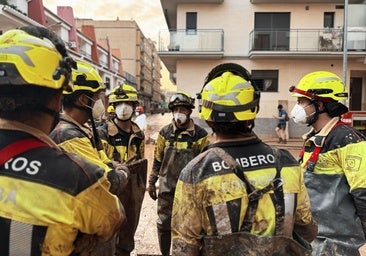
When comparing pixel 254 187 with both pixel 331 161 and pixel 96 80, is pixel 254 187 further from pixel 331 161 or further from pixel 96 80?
pixel 96 80

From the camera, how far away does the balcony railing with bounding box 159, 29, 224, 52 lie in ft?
65.7

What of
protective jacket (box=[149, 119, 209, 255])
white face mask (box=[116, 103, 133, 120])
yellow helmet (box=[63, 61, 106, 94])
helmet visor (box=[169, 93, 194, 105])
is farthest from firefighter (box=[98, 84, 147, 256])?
yellow helmet (box=[63, 61, 106, 94])

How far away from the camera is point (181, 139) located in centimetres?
469

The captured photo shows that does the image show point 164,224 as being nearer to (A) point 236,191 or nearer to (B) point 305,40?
(A) point 236,191

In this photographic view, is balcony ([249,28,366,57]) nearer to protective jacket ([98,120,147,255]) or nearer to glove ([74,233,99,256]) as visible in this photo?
protective jacket ([98,120,147,255])

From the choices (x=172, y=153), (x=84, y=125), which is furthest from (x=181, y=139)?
(x=84, y=125)

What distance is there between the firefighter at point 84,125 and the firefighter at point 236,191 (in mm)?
728

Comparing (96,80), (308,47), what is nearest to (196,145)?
(96,80)

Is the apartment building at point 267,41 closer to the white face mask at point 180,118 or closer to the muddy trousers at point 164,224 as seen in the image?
the white face mask at point 180,118

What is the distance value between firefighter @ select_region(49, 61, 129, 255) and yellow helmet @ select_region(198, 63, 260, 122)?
84 cm

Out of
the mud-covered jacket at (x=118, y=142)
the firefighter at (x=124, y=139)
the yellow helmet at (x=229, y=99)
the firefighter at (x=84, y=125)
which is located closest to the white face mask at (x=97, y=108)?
the firefighter at (x=84, y=125)

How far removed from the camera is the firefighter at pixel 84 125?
2432 millimetres

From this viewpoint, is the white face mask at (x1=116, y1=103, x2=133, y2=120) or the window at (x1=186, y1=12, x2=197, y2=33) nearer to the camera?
the white face mask at (x1=116, y1=103, x2=133, y2=120)

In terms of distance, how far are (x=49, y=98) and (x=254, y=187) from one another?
1038 millimetres
